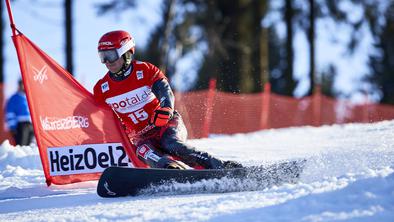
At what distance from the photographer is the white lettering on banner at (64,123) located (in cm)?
736

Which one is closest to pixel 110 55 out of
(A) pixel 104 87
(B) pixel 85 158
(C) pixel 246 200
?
(A) pixel 104 87

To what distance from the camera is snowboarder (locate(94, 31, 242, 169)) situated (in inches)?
276

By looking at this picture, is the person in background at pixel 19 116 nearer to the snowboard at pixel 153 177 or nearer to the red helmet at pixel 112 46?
the red helmet at pixel 112 46

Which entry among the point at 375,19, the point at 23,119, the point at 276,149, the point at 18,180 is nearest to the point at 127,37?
the point at 18,180

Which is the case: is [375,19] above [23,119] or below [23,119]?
above

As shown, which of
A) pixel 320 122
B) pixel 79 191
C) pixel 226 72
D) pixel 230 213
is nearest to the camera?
pixel 230 213

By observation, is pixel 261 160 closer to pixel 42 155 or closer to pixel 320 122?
pixel 42 155

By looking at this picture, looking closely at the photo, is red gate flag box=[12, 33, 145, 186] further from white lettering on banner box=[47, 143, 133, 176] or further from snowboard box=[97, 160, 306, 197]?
snowboard box=[97, 160, 306, 197]

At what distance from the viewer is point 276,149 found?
10.6m

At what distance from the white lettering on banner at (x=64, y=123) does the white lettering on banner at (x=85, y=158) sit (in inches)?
8.3

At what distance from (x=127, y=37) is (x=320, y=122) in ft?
44.7

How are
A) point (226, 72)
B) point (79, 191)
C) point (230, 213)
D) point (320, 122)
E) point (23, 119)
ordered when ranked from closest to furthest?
point (230, 213)
point (79, 191)
point (23, 119)
point (320, 122)
point (226, 72)

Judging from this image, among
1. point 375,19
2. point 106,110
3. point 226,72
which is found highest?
point 375,19

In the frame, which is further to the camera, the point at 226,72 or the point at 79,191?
the point at 226,72
